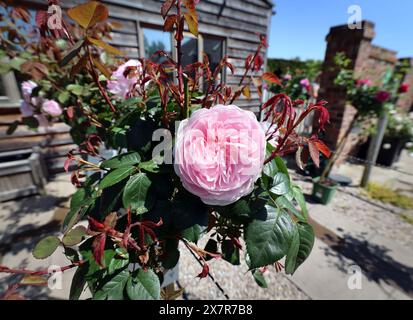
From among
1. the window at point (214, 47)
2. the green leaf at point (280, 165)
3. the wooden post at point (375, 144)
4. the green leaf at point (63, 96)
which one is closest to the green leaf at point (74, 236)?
the green leaf at point (280, 165)

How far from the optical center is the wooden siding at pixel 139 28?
340 centimetres

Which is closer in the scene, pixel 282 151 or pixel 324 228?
pixel 282 151

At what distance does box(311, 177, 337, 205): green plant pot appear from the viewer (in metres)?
3.24

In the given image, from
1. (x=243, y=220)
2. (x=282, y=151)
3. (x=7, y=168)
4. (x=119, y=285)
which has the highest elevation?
(x=282, y=151)

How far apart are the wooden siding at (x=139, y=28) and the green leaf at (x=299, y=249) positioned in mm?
2680

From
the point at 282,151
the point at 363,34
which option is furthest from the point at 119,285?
the point at 363,34

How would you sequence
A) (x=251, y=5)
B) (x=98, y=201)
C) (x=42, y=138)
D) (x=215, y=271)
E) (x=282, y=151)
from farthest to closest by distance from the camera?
(x=251, y=5) < (x=42, y=138) < (x=215, y=271) < (x=98, y=201) < (x=282, y=151)

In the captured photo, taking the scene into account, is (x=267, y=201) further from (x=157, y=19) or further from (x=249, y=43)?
(x=249, y=43)

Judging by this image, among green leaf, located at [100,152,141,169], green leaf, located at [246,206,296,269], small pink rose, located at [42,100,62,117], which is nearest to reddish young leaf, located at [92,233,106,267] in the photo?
green leaf, located at [100,152,141,169]

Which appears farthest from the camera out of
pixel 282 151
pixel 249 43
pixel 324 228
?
pixel 249 43

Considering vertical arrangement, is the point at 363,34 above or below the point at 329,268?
above

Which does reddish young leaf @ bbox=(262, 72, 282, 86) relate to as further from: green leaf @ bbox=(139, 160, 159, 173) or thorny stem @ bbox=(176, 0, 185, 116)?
green leaf @ bbox=(139, 160, 159, 173)

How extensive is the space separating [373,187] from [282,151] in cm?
453

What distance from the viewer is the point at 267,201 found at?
570 millimetres
